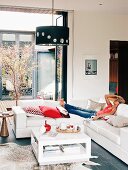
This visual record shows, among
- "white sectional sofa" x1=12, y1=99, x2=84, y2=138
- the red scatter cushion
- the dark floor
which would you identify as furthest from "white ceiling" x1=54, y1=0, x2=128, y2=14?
the dark floor

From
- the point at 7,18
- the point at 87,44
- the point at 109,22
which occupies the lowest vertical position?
the point at 87,44

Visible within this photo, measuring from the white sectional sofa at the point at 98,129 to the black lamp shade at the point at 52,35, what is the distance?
1.67m

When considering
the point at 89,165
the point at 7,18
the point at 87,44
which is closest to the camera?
the point at 89,165

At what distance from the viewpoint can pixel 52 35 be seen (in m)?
4.23

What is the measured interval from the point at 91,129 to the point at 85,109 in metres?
0.91

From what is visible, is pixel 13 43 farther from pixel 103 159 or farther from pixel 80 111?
pixel 103 159

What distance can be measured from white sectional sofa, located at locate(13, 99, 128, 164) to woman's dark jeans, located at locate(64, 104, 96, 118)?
0.20 meters

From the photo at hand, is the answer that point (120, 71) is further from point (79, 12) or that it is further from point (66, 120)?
Result: point (66, 120)

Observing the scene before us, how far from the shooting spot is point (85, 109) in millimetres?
6461

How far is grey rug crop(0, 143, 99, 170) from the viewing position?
4.01 m

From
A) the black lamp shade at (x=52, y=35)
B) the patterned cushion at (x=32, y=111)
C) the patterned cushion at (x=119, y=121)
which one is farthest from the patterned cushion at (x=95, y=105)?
the black lamp shade at (x=52, y=35)

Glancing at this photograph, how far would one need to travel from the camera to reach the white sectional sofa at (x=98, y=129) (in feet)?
14.1

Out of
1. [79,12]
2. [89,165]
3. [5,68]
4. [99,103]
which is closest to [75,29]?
[79,12]

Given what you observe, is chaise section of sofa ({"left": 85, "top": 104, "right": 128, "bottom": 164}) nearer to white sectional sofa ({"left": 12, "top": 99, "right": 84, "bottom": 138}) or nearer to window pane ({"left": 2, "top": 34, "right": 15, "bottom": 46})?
white sectional sofa ({"left": 12, "top": 99, "right": 84, "bottom": 138})
